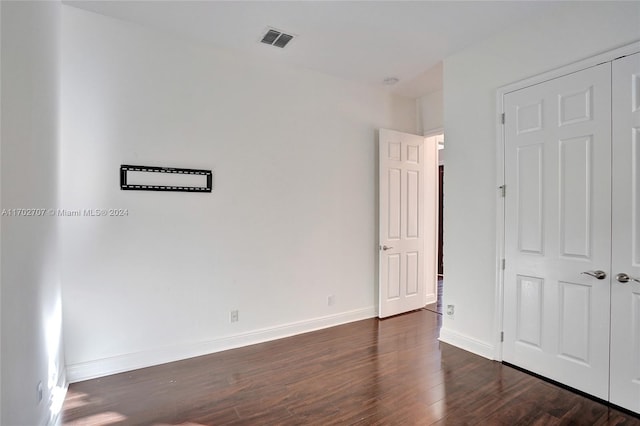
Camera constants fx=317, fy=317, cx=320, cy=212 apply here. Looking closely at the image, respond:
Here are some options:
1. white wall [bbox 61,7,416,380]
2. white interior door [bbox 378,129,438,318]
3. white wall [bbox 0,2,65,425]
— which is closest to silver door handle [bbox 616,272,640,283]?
white interior door [bbox 378,129,438,318]

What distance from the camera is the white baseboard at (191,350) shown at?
2.59 m

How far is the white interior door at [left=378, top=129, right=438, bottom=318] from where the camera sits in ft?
13.4

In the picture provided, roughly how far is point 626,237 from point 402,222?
2332mm

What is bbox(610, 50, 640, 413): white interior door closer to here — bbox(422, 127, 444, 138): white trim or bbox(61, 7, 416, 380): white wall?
bbox(422, 127, 444, 138): white trim

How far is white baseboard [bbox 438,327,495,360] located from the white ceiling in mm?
2922

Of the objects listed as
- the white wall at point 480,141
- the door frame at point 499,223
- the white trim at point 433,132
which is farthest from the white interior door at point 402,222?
the door frame at point 499,223

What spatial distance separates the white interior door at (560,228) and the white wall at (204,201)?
1.75 m

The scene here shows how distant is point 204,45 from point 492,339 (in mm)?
3935

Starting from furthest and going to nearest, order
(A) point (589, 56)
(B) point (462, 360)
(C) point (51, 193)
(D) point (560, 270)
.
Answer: (B) point (462, 360)
(D) point (560, 270)
(A) point (589, 56)
(C) point (51, 193)

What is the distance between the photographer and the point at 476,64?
10.3ft

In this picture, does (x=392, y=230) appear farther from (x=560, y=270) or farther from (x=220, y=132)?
(x=220, y=132)

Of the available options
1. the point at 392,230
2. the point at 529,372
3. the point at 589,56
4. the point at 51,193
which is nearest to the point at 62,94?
the point at 51,193

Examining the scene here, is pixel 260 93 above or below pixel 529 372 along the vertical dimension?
above

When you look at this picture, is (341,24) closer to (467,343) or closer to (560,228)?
(560,228)
